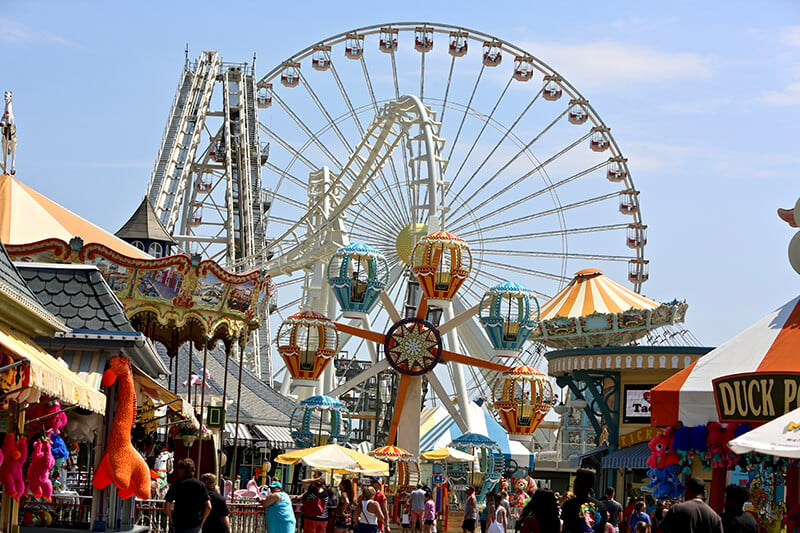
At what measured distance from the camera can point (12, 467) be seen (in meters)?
10.8

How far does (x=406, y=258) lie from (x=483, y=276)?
3150 mm

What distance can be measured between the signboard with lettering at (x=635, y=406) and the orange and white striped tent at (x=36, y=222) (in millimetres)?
12819

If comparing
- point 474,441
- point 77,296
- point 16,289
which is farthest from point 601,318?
point 16,289

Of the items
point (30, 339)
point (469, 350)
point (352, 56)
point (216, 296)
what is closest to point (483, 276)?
point (469, 350)

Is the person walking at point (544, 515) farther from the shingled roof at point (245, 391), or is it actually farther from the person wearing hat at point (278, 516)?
the shingled roof at point (245, 391)

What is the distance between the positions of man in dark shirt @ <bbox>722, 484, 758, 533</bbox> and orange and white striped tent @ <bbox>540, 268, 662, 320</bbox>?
2405 cm

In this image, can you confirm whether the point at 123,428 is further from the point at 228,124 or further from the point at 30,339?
the point at 228,124

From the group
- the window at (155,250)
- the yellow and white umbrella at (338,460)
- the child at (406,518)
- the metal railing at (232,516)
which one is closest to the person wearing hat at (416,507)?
the child at (406,518)

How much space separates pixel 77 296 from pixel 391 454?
502 inches

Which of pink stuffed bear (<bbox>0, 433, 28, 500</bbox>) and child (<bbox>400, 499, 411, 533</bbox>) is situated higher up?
pink stuffed bear (<bbox>0, 433, 28, 500</bbox>)

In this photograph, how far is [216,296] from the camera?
19531 mm

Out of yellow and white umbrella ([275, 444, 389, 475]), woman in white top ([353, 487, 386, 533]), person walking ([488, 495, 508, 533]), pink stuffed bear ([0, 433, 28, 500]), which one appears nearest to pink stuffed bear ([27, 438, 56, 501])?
pink stuffed bear ([0, 433, 28, 500])

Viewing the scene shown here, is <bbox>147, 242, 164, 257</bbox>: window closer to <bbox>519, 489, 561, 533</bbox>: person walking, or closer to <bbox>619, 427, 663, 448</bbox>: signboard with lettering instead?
<bbox>619, 427, 663, 448</bbox>: signboard with lettering

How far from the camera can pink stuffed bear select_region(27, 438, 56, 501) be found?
11242mm
